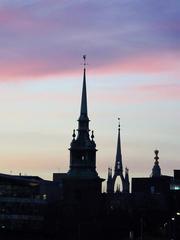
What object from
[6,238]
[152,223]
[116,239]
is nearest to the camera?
[6,238]

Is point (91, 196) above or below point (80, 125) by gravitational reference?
below

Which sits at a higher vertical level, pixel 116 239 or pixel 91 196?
pixel 91 196

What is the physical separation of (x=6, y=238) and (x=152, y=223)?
54.0 metres

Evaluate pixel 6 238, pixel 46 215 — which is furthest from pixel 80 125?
pixel 6 238

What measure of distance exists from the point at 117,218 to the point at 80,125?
19.2m

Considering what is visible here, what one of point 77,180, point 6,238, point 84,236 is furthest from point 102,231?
point 6,238

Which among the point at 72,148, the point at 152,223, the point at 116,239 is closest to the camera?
the point at 116,239

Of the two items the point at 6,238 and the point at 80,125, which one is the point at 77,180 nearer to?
the point at 80,125

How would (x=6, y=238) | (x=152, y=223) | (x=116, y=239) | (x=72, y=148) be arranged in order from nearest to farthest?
(x=6, y=238) → (x=116, y=239) → (x=72, y=148) → (x=152, y=223)

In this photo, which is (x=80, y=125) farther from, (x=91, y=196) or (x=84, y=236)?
(x=84, y=236)

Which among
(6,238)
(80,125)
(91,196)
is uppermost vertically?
(80,125)

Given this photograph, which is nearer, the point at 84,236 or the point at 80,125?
the point at 84,236

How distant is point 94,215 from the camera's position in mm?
189375

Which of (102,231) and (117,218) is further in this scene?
(117,218)
